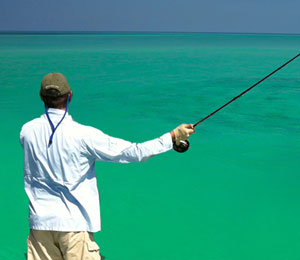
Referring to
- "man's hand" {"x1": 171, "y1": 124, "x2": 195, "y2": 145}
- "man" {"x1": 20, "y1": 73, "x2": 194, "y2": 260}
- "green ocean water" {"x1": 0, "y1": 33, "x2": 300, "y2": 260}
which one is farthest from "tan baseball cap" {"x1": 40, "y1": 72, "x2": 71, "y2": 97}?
"green ocean water" {"x1": 0, "y1": 33, "x2": 300, "y2": 260}

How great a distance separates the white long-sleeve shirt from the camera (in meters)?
1.81

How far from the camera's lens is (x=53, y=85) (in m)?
1.84

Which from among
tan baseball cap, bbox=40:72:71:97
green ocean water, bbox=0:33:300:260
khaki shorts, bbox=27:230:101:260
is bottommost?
green ocean water, bbox=0:33:300:260

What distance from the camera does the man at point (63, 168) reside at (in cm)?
182

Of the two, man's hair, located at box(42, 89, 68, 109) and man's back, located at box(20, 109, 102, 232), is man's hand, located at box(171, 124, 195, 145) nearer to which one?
man's back, located at box(20, 109, 102, 232)

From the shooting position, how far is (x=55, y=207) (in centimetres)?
189

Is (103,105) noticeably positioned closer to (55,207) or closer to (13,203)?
(13,203)

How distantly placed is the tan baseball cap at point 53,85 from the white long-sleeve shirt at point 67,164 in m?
0.07

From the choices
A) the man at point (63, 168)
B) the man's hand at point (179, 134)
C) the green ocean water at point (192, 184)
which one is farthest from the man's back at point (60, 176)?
the green ocean water at point (192, 184)

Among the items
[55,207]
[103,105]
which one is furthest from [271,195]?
[103,105]

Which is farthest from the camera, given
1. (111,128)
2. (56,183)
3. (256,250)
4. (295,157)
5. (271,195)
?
(111,128)

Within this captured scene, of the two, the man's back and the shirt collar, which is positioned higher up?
the shirt collar

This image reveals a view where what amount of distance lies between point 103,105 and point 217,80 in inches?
245

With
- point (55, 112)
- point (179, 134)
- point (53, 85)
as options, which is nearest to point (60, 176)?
point (55, 112)
